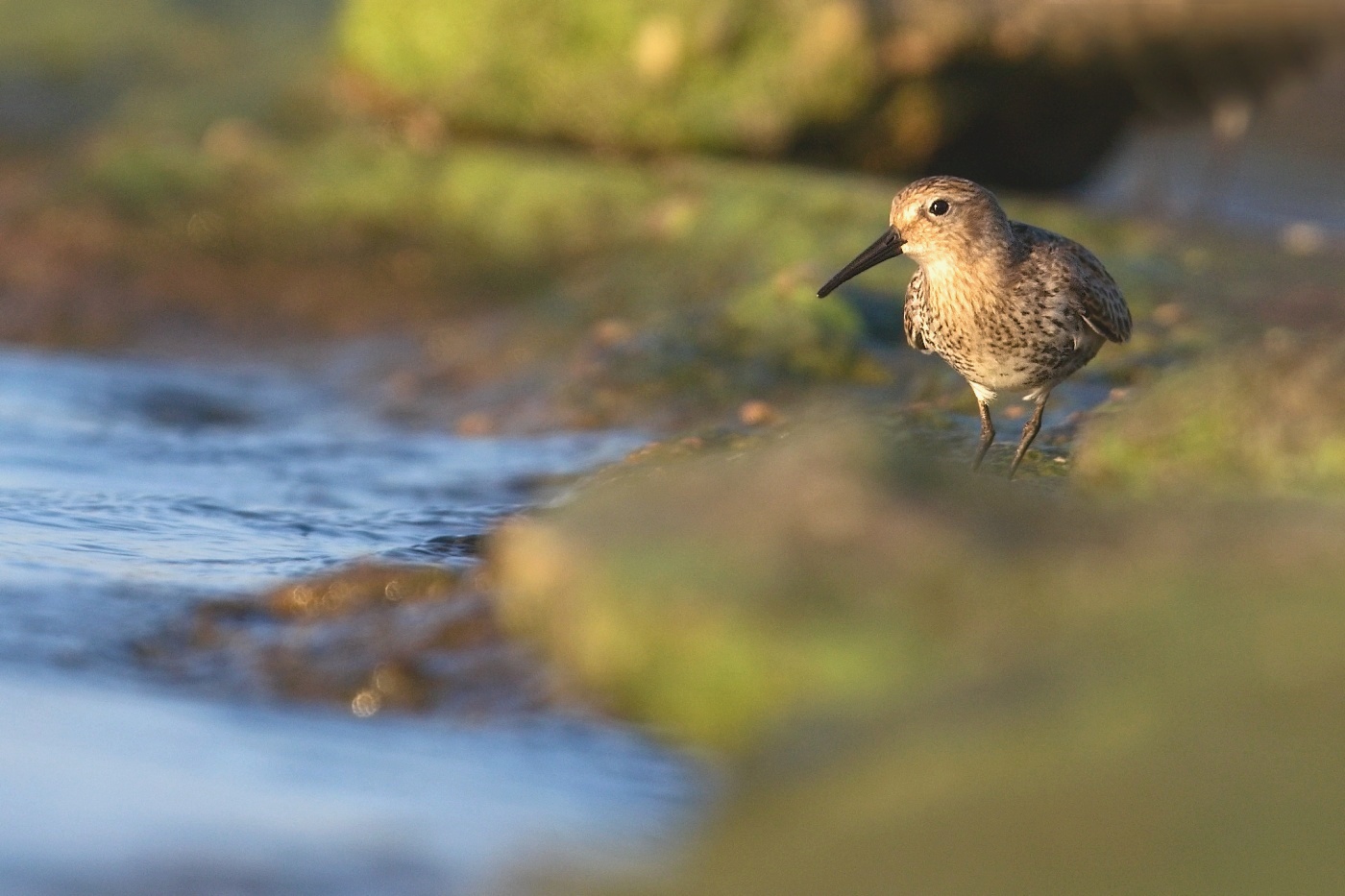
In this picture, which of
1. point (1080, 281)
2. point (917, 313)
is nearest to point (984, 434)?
point (917, 313)

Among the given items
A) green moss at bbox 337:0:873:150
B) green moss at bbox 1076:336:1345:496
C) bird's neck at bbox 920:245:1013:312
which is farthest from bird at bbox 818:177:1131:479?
green moss at bbox 337:0:873:150

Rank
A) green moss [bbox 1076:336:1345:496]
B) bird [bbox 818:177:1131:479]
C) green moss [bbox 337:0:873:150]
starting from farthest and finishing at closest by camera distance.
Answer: green moss [bbox 337:0:873:150], bird [bbox 818:177:1131:479], green moss [bbox 1076:336:1345:496]

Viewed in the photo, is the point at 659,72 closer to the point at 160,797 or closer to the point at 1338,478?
the point at 1338,478

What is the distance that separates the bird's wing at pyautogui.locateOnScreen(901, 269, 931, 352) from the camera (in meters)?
6.71

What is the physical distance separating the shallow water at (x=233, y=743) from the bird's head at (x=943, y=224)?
1.56 metres

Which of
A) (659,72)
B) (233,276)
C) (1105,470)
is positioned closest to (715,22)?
(659,72)

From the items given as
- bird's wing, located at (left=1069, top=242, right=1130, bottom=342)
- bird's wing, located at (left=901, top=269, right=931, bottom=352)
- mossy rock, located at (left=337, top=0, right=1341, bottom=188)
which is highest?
mossy rock, located at (left=337, top=0, right=1341, bottom=188)

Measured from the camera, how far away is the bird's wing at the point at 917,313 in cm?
671

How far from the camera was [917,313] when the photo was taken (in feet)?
22.1

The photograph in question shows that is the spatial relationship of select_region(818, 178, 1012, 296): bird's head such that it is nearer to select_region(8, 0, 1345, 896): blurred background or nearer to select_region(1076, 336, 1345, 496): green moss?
select_region(8, 0, 1345, 896): blurred background

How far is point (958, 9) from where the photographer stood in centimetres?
1096

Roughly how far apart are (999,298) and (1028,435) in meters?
0.44

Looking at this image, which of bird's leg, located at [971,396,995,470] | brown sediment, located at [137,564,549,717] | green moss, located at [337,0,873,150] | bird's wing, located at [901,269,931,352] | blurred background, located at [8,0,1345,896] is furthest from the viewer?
green moss, located at [337,0,873,150]

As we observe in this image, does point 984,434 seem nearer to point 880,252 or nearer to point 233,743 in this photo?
point 880,252
